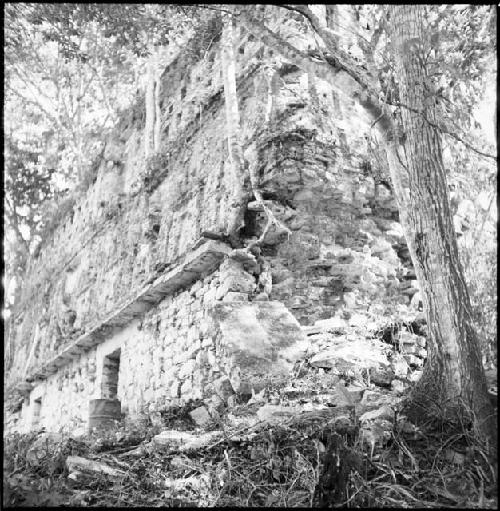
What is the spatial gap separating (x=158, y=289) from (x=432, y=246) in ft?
14.0

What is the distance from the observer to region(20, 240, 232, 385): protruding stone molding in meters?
6.64

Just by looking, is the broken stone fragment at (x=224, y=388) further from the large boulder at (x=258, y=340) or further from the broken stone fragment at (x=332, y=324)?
the broken stone fragment at (x=332, y=324)

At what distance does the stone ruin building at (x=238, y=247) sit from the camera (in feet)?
20.7

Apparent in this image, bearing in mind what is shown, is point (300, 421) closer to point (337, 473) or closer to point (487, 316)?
point (337, 473)

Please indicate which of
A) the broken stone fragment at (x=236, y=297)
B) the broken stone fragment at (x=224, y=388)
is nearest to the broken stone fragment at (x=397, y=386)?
the broken stone fragment at (x=224, y=388)

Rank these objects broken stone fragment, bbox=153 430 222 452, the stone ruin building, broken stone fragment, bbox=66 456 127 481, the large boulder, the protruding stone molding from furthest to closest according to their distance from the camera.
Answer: the protruding stone molding → the stone ruin building → the large boulder → broken stone fragment, bbox=153 430 222 452 → broken stone fragment, bbox=66 456 127 481

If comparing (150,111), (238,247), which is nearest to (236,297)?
(238,247)

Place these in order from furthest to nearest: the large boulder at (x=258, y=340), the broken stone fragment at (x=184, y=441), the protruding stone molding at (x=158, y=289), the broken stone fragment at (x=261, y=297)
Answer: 1. the protruding stone molding at (x=158, y=289)
2. the broken stone fragment at (x=261, y=297)
3. the large boulder at (x=258, y=340)
4. the broken stone fragment at (x=184, y=441)

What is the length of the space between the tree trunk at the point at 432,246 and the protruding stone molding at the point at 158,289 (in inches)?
108

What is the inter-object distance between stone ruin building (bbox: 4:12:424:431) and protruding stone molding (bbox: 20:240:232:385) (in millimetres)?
22

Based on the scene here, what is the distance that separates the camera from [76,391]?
10.2 metres

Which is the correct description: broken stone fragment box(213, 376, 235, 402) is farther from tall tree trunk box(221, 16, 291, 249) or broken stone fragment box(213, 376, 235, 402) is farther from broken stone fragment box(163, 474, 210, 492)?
broken stone fragment box(163, 474, 210, 492)

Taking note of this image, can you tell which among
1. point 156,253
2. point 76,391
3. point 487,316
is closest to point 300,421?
point 487,316

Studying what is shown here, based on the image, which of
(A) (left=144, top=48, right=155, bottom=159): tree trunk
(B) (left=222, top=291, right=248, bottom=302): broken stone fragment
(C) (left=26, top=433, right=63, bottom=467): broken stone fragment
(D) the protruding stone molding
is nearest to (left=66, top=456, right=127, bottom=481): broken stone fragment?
(C) (left=26, top=433, right=63, bottom=467): broken stone fragment
